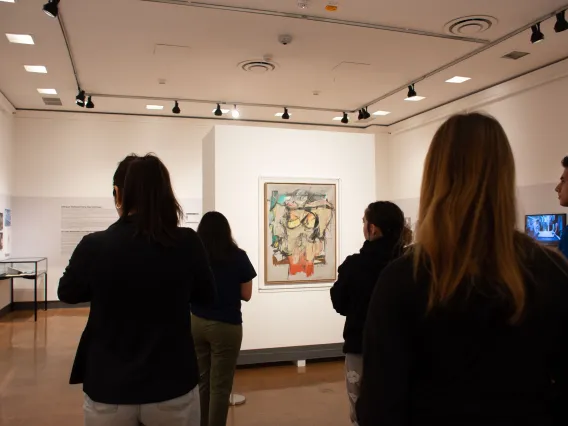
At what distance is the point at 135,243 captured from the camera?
1742 mm

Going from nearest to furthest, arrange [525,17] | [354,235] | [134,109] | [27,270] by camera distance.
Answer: [525,17] < [354,235] < [27,270] < [134,109]

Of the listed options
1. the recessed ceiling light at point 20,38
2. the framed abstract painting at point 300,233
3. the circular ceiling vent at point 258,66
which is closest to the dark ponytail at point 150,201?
the framed abstract painting at point 300,233

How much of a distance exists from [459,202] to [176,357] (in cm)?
114

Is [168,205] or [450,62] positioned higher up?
[450,62]

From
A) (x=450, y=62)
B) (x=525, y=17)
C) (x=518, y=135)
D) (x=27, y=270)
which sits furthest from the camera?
(x=27, y=270)

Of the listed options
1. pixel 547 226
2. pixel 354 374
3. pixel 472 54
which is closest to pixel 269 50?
pixel 472 54

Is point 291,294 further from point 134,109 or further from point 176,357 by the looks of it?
point 134,109

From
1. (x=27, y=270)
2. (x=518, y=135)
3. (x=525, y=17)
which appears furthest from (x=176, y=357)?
(x=27, y=270)

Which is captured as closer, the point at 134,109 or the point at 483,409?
the point at 483,409

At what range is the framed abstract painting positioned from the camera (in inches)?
238

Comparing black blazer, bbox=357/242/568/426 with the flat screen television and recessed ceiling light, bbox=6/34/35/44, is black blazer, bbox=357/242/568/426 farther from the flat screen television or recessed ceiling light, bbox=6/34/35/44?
recessed ceiling light, bbox=6/34/35/44

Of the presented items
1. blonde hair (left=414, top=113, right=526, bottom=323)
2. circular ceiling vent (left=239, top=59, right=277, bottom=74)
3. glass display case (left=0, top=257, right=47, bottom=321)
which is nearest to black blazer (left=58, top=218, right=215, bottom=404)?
blonde hair (left=414, top=113, right=526, bottom=323)

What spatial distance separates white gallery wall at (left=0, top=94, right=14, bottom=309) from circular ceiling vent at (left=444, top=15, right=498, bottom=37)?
775 centimetres

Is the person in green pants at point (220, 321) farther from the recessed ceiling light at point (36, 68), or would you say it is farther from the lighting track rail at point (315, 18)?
the recessed ceiling light at point (36, 68)
